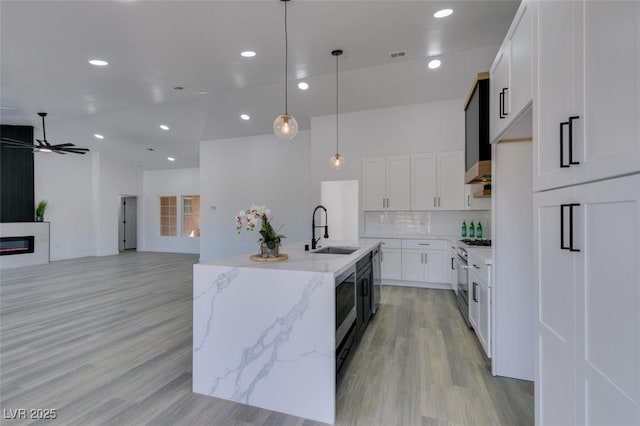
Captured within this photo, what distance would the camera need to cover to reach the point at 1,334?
3354 millimetres

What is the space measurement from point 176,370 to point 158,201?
Result: 9.98m

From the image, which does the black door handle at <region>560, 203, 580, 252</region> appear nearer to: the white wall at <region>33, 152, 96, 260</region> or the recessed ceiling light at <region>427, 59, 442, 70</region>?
the recessed ceiling light at <region>427, 59, 442, 70</region>

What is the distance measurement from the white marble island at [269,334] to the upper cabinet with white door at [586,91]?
51.7 inches

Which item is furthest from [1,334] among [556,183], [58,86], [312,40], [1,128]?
[1,128]

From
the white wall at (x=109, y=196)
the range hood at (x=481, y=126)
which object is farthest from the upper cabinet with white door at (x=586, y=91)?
the white wall at (x=109, y=196)

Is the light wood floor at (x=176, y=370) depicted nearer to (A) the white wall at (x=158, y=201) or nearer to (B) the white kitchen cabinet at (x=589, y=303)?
(B) the white kitchen cabinet at (x=589, y=303)

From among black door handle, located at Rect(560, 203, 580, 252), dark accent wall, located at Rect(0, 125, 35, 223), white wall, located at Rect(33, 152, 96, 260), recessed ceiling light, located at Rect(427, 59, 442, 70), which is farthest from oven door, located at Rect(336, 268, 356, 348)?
white wall, located at Rect(33, 152, 96, 260)

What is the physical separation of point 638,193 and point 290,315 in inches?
68.9

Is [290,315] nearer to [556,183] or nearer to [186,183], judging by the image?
[556,183]

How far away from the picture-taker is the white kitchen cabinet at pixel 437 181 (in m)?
5.14

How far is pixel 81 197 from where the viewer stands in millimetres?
9484

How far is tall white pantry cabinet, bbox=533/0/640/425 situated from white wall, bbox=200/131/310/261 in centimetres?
597

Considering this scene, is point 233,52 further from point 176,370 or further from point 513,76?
point 176,370

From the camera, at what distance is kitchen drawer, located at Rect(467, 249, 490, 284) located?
99.7 inches
